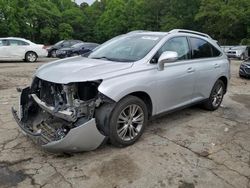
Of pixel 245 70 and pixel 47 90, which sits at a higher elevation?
pixel 47 90

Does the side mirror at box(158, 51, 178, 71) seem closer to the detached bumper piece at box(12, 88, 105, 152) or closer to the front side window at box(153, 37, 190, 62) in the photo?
the front side window at box(153, 37, 190, 62)

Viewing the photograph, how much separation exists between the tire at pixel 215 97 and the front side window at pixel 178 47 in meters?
1.28

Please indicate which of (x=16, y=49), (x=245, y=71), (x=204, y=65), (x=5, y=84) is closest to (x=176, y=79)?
(x=204, y=65)

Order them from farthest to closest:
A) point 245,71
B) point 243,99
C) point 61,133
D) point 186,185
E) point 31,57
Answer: point 31,57
point 245,71
point 243,99
point 61,133
point 186,185

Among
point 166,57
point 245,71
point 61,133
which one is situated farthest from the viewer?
point 245,71

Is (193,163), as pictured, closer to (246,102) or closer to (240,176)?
(240,176)

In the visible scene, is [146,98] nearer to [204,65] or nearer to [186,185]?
[186,185]

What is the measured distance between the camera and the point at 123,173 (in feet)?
12.3

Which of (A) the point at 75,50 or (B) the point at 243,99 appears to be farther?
(A) the point at 75,50

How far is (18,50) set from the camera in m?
16.5

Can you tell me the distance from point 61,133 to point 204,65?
10.6 feet

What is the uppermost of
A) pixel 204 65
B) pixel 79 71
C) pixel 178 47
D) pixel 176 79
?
pixel 178 47

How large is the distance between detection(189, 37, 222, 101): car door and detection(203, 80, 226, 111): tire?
0.19 metres

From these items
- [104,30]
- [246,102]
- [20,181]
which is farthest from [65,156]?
[104,30]
